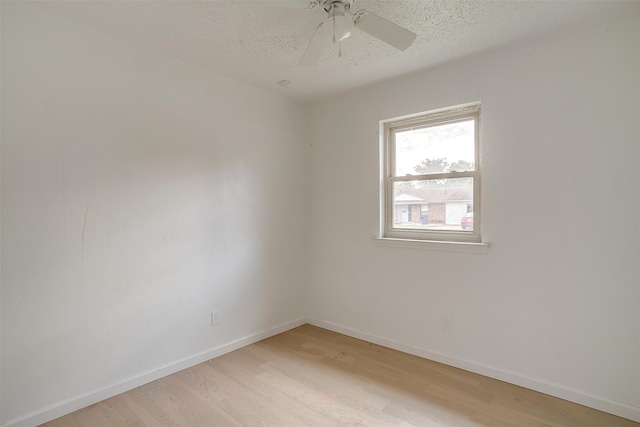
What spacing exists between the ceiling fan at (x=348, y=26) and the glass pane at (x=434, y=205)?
1.37 meters

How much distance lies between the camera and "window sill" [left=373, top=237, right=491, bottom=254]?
249 cm

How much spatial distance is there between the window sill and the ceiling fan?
5.18ft

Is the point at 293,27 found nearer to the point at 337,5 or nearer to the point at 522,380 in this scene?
the point at 337,5

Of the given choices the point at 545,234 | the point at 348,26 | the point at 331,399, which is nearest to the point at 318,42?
the point at 348,26

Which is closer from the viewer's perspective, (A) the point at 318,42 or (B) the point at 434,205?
(A) the point at 318,42

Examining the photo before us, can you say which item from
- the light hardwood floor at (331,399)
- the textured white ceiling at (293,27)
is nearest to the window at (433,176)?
the textured white ceiling at (293,27)

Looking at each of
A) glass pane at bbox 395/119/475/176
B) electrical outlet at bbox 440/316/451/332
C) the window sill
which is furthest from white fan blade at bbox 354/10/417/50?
electrical outlet at bbox 440/316/451/332

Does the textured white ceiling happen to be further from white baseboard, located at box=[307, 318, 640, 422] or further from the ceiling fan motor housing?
white baseboard, located at box=[307, 318, 640, 422]

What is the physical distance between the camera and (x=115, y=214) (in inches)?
88.0

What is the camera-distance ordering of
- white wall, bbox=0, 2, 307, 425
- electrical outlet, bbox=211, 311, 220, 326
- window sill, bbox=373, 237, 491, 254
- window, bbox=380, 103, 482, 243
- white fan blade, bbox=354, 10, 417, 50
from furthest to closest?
electrical outlet, bbox=211, 311, 220, 326
window, bbox=380, 103, 482, 243
window sill, bbox=373, 237, 491, 254
white wall, bbox=0, 2, 307, 425
white fan blade, bbox=354, 10, 417, 50

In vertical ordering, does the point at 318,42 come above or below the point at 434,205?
above

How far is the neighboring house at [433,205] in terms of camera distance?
8.80 feet

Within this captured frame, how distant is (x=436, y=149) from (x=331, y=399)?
2.20m

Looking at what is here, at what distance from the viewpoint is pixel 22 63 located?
1878 millimetres
